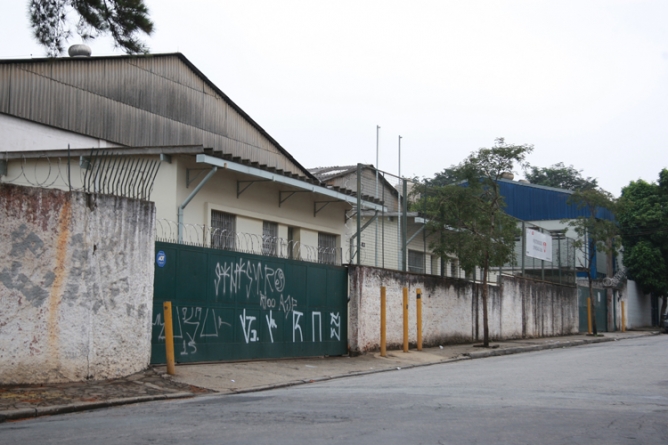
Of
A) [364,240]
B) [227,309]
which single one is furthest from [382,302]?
[227,309]

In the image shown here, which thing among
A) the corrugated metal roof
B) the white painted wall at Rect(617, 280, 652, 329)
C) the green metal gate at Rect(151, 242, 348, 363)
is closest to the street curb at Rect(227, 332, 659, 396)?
the green metal gate at Rect(151, 242, 348, 363)

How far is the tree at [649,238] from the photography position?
4009cm

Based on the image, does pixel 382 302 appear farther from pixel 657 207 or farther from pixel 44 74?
pixel 657 207

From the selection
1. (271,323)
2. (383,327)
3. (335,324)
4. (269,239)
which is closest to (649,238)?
(383,327)

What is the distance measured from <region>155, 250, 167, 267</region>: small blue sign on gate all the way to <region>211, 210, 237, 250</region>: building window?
12.8 ft

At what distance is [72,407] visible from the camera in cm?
884

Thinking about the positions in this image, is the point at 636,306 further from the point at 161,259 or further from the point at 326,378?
the point at 161,259

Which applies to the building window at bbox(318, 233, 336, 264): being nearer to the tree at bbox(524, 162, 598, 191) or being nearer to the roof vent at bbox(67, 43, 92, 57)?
the roof vent at bbox(67, 43, 92, 57)

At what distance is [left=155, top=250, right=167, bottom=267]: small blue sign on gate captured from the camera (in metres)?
12.3

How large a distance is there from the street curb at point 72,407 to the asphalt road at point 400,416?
280mm

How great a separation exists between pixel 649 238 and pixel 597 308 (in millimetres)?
9110

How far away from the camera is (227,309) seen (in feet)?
44.6

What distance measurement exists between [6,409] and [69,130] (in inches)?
593

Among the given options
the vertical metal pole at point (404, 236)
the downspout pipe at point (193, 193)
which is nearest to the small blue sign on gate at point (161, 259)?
the downspout pipe at point (193, 193)
